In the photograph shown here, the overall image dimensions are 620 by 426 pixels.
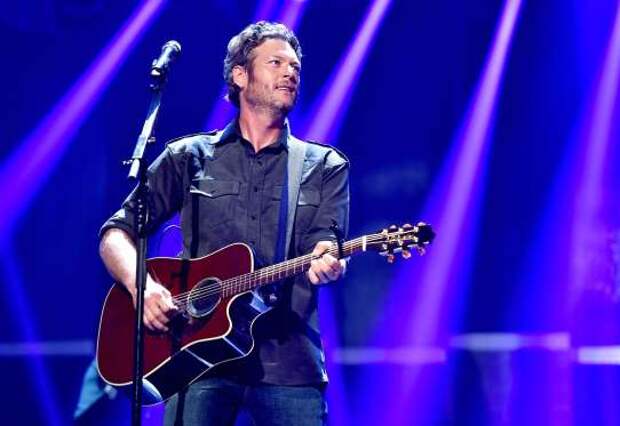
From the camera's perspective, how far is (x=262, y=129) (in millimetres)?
3236

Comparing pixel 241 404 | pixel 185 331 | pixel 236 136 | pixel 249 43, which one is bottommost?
pixel 241 404

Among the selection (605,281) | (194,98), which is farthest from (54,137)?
(605,281)

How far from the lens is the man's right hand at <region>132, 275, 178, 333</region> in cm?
285

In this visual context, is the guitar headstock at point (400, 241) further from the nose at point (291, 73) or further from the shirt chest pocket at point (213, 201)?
the nose at point (291, 73)

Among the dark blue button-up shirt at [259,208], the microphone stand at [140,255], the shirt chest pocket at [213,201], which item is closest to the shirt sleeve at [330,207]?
the dark blue button-up shirt at [259,208]

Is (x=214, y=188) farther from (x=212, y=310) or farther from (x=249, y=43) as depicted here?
(x=249, y=43)

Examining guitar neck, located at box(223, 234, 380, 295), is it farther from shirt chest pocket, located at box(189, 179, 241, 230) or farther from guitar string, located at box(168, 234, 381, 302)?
shirt chest pocket, located at box(189, 179, 241, 230)

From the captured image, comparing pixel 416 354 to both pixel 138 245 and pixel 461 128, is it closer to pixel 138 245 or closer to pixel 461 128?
pixel 461 128

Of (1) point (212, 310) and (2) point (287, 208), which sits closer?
(1) point (212, 310)

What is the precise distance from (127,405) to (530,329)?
272 centimetres

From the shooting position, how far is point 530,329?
5195mm

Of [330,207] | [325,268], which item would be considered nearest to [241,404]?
[325,268]

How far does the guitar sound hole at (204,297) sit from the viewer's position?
2.92 meters

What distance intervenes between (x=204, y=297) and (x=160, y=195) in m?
0.42
